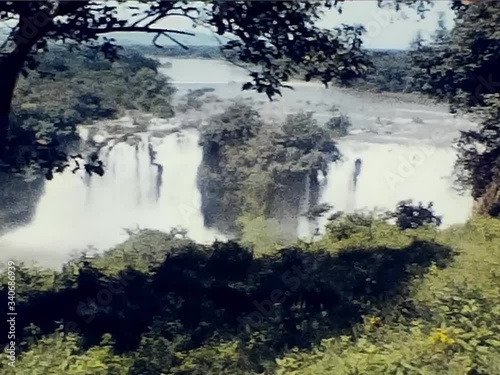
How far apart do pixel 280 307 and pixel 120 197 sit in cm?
61

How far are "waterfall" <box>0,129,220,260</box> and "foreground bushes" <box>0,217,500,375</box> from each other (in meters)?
0.08

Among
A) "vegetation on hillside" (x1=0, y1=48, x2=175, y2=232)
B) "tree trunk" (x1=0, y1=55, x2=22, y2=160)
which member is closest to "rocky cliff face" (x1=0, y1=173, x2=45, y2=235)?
"vegetation on hillside" (x1=0, y1=48, x2=175, y2=232)

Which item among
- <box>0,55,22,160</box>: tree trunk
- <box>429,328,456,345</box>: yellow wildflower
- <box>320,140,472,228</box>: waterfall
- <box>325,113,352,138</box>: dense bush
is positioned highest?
<box>0,55,22,160</box>: tree trunk

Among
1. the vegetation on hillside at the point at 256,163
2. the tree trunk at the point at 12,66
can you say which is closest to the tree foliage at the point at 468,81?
the vegetation on hillside at the point at 256,163

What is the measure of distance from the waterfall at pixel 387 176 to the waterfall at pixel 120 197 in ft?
1.46

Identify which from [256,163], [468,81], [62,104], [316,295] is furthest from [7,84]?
[468,81]

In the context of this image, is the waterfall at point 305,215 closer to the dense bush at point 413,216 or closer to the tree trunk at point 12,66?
the dense bush at point 413,216

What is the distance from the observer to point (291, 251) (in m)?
2.29

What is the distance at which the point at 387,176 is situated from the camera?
2230mm

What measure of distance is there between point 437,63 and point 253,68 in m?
0.59

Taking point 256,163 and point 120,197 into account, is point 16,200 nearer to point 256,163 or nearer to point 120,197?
point 120,197

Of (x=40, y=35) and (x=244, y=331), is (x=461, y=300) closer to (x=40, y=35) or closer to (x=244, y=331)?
(x=244, y=331)

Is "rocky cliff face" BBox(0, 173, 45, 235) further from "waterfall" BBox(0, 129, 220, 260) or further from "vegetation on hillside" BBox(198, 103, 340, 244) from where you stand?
"vegetation on hillside" BBox(198, 103, 340, 244)

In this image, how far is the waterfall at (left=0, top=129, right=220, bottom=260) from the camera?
2176mm
